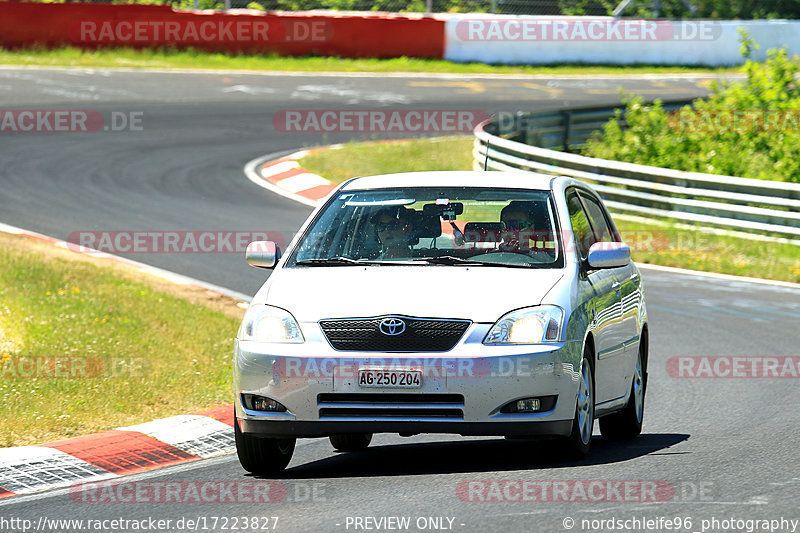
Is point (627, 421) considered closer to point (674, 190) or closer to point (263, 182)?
point (674, 190)

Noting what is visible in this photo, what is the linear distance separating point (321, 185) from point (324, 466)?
51.8 feet

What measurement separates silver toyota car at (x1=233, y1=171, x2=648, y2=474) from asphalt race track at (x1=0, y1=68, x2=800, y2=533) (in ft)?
1.12

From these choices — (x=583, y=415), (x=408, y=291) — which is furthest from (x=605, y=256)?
(x=408, y=291)

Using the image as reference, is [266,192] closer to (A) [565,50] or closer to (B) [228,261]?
(B) [228,261]

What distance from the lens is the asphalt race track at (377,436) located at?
6695 mm

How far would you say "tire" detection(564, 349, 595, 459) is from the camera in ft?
24.9

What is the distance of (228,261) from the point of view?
1728cm

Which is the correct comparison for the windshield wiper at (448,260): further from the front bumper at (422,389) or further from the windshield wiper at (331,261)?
the front bumper at (422,389)

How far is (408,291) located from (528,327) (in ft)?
2.15

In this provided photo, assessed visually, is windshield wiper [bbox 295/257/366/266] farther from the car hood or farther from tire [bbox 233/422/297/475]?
tire [bbox 233/422/297/475]

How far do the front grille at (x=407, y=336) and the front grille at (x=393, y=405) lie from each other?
0.24 meters

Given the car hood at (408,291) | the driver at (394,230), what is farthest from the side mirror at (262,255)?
the driver at (394,230)

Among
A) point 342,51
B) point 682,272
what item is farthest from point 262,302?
point 342,51

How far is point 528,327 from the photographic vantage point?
23.9 ft
